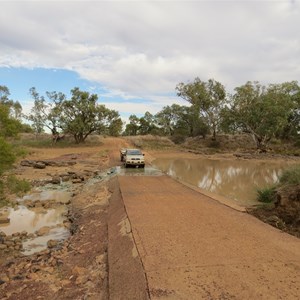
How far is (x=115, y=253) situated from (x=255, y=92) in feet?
164

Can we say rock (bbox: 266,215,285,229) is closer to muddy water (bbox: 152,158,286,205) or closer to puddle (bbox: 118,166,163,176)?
muddy water (bbox: 152,158,286,205)

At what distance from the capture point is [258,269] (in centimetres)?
770

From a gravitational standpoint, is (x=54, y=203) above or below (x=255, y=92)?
below

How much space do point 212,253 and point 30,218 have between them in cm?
1029

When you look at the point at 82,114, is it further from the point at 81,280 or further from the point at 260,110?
the point at 81,280

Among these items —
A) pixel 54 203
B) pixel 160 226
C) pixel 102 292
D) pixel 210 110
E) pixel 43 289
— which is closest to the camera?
pixel 102 292

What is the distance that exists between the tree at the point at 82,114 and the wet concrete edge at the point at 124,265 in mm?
43313

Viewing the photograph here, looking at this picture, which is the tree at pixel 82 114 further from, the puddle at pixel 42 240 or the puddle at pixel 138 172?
the puddle at pixel 42 240

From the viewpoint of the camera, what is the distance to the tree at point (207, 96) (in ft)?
189

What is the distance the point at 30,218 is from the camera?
15.8 m

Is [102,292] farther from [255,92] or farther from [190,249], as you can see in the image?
[255,92]

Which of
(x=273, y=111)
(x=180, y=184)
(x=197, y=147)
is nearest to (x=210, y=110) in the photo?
(x=197, y=147)

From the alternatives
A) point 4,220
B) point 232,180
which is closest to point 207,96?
point 232,180

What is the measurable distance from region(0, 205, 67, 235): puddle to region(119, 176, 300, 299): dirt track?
4.17 metres
